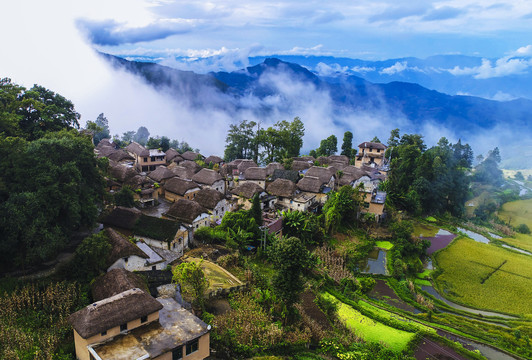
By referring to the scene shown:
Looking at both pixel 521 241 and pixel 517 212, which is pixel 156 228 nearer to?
pixel 521 241

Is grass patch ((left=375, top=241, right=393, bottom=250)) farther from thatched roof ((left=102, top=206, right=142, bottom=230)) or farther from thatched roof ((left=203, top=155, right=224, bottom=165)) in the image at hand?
thatched roof ((left=203, top=155, right=224, bottom=165))

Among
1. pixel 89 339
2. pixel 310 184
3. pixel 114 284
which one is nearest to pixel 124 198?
pixel 114 284

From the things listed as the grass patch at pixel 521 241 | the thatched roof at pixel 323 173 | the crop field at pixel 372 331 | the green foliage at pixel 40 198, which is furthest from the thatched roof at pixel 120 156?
the grass patch at pixel 521 241

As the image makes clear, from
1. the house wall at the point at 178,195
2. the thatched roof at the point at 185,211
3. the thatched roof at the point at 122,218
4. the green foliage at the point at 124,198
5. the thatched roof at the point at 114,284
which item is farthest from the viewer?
the house wall at the point at 178,195

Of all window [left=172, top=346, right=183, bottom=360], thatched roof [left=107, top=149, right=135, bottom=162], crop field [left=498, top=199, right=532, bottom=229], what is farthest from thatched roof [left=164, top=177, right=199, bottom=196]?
crop field [left=498, top=199, right=532, bottom=229]

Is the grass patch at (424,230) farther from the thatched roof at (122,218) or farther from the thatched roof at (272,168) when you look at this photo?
the thatched roof at (122,218)

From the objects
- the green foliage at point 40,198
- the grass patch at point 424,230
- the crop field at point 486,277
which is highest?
the green foliage at point 40,198
